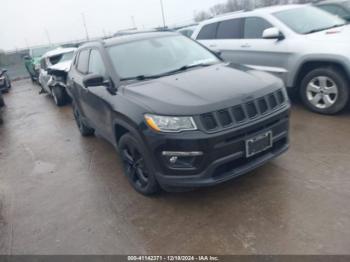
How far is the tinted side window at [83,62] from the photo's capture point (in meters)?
4.70

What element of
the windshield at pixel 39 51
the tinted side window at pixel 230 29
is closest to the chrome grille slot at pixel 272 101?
the tinted side window at pixel 230 29

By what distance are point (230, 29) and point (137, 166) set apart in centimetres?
418

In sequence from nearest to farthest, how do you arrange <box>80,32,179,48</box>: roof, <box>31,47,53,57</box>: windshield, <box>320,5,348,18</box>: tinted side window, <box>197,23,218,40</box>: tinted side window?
<box>80,32,179,48</box>: roof, <box>197,23,218,40</box>: tinted side window, <box>320,5,348,18</box>: tinted side window, <box>31,47,53,57</box>: windshield

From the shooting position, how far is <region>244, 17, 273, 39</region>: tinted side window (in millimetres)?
5609

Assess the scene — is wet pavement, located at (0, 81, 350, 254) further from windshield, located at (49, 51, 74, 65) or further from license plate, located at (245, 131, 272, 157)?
windshield, located at (49, 51, 74, 65)

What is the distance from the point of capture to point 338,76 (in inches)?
182

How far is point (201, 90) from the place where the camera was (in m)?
3.02

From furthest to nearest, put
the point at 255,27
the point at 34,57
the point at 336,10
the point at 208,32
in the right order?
the point at 34,57
the point at 336,10
the point at 208,32
the point at 255,27

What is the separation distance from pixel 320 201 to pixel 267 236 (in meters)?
0.74

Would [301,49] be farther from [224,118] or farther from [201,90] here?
[224,118]

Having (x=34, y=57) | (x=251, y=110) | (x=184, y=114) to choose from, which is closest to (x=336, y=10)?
(x=251, y=110)

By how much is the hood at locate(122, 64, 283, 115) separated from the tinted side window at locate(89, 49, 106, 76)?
0.73 meters

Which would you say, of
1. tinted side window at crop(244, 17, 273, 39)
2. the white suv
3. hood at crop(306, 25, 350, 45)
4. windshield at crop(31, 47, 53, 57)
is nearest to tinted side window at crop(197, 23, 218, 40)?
the white suv

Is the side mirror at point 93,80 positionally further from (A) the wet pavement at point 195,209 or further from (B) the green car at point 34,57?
(B) the green car at point 34,57
